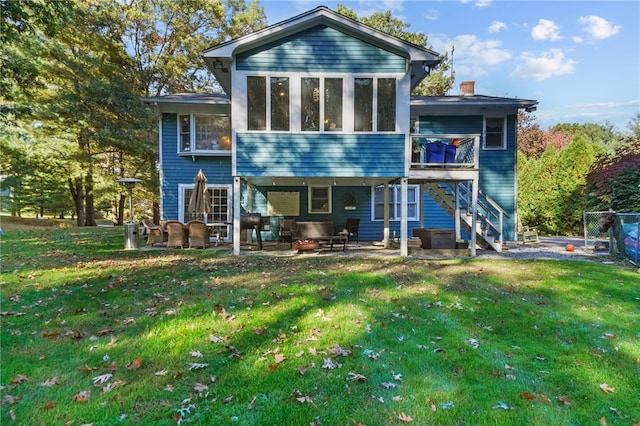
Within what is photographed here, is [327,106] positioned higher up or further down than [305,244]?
higher up

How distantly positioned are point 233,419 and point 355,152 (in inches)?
316

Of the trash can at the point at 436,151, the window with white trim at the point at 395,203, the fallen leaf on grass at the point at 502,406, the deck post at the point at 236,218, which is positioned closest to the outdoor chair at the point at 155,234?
the deck post at the point at 236,218

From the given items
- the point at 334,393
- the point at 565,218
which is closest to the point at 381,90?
the point at 334,393

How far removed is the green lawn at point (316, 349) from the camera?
8.43ft

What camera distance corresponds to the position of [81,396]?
2.66 meters

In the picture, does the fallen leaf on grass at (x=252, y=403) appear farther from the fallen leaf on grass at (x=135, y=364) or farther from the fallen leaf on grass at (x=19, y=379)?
the fallen leaf on grass at (x=19, y=379)

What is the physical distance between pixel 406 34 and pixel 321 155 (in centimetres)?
2325

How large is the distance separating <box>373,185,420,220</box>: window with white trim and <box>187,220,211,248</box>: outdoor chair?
6452mm

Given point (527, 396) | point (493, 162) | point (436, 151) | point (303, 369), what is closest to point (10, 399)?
point (303, 369)

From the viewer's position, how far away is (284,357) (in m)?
3.35

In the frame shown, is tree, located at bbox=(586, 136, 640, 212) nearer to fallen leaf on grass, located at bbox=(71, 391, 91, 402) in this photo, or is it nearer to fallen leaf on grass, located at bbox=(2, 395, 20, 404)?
fallen leaf on grass, located at bbox=(71, 391, 91, 402)

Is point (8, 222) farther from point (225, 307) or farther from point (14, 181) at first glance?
point (225, 307)

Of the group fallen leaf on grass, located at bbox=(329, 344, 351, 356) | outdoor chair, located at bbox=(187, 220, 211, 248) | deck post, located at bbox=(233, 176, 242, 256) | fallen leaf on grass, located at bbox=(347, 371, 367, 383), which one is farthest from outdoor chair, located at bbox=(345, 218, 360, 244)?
fallen leaf on grass, located at bbox=(347, 371, 367, 383)

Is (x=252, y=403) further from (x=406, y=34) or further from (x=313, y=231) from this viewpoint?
(x=406, y=34)
